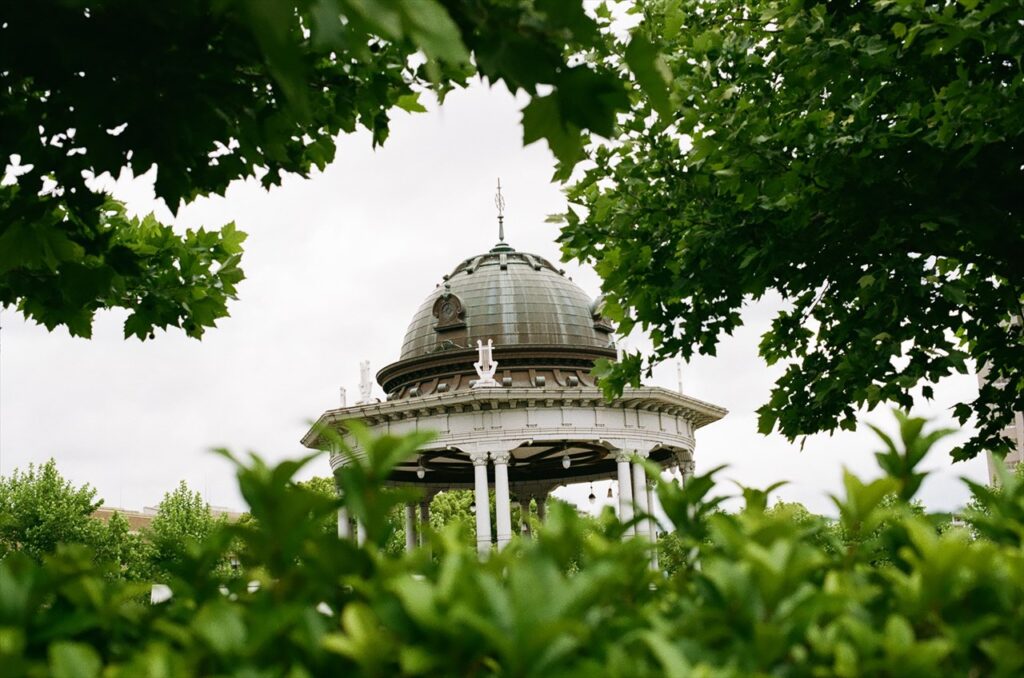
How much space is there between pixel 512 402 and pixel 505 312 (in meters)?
5.98

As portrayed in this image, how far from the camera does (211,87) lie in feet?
13.9

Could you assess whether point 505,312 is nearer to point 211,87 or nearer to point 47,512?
point 47,512

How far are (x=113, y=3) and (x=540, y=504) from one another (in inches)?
1596

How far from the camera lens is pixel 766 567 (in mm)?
1797

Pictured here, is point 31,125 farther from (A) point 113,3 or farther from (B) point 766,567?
(B) point 766,567

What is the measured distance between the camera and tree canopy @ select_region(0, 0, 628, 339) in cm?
200

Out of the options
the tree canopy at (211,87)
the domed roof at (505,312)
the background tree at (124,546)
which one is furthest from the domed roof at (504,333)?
the tree canopy at (211,87)

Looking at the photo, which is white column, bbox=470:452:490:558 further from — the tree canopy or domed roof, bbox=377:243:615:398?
the tree canopy

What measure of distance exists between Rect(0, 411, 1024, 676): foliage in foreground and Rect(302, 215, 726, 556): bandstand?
25984mm

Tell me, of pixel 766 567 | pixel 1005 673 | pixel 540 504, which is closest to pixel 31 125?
pixel 766 567

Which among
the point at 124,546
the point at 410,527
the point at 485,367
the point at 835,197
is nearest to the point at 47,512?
the point at 124,546

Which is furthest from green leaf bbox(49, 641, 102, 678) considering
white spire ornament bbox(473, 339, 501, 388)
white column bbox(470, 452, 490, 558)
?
white column bbox(470, 452, 490, 558)

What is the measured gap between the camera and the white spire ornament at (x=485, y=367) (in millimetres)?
31781

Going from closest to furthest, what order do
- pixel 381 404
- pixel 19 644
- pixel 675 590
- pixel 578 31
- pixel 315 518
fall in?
pixel 19 644 → pixel 315 518 → pixel 675 590 → pixel 578 31 → pixel 381 404
